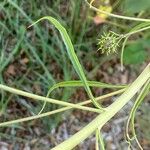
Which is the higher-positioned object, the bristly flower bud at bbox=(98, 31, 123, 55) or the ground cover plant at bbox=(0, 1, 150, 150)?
the bristly flower bud at bbox=(98, 31, 123, 55)

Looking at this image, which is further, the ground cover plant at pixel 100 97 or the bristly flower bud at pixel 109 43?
the bristly flower bud at pixel 109 43

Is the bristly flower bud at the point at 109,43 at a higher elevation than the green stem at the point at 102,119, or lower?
higher

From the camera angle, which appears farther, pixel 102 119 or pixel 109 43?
pixel 109 43

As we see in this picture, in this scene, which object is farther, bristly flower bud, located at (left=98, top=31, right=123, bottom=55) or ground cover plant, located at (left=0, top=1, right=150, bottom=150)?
bristly flower bud, located at (left=98, top=31, right=123, bottom=55)

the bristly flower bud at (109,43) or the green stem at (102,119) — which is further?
the bristly flower bud at (109,43)

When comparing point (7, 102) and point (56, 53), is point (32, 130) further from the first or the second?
point (56, 53)

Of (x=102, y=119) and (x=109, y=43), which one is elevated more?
(x=109, y=43)

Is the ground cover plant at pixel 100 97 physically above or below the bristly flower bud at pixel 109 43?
below

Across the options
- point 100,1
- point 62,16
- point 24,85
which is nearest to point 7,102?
point 24,85
